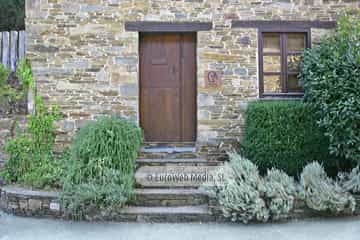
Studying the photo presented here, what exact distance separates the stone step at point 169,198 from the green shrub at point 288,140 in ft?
4.07

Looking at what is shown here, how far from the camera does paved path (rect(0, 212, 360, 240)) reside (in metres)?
4.16

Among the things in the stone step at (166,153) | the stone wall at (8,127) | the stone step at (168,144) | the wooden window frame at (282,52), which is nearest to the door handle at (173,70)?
the stone step at (168,144)

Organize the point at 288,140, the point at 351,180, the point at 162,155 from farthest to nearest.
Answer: the point at 162,155, the point at 288,140, the point at 351,180

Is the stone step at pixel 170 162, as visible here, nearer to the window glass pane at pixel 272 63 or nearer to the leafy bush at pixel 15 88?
the window glass pane at pixel 272 63

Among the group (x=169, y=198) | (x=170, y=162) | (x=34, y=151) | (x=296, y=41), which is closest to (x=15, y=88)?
(x=34, y=151)

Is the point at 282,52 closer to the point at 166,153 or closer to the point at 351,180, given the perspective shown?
the point at 351,180

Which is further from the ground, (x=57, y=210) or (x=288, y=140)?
(x=288, y=140)

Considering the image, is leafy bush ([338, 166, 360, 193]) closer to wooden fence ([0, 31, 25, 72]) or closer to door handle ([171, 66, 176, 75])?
door handle ([171, 66, 176, 75])

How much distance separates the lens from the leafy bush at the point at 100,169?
4574mm

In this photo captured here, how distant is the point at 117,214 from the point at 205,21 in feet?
11.8

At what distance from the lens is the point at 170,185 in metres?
5.26

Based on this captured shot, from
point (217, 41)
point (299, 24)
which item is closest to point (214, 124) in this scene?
point (217, 41)

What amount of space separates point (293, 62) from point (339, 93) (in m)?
1.49

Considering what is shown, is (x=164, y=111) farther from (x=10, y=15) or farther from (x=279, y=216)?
(x=10, y=15)
